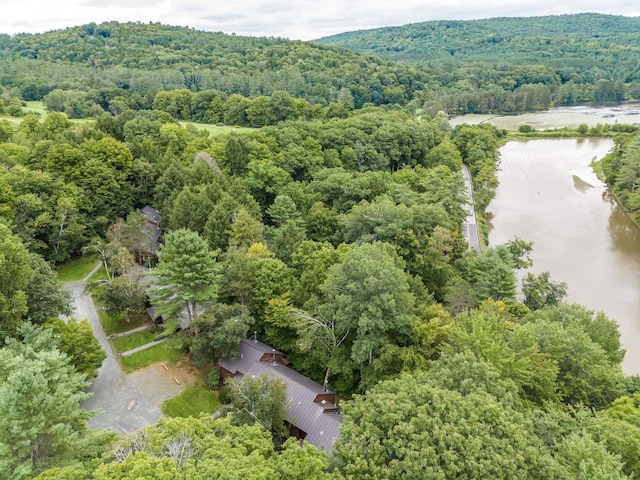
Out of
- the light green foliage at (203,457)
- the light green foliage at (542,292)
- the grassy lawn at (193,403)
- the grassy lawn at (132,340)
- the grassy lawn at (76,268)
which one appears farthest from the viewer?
the grassy lawn at (76,268)

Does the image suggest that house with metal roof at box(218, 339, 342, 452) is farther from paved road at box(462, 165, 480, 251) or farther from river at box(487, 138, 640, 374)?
paved road at box(462, 165, 480, 251)

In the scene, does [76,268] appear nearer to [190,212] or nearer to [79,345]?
[190,212]

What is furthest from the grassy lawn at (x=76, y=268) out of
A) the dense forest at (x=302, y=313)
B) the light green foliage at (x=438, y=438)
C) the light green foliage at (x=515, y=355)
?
the light green foliage at (x=515, y=355)

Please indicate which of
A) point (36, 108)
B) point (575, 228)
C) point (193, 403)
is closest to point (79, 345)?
point (193, 403)

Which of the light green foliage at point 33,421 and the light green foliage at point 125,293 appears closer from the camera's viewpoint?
the light green foliage at point 33,421

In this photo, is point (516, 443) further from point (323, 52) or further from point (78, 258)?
point (323, 52)

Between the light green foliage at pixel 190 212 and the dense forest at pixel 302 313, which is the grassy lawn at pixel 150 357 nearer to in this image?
the dense forest at pixel 302 313

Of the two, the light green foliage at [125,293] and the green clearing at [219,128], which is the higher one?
the green clearing at [219,128]

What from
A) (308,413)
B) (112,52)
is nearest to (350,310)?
(308,413)
